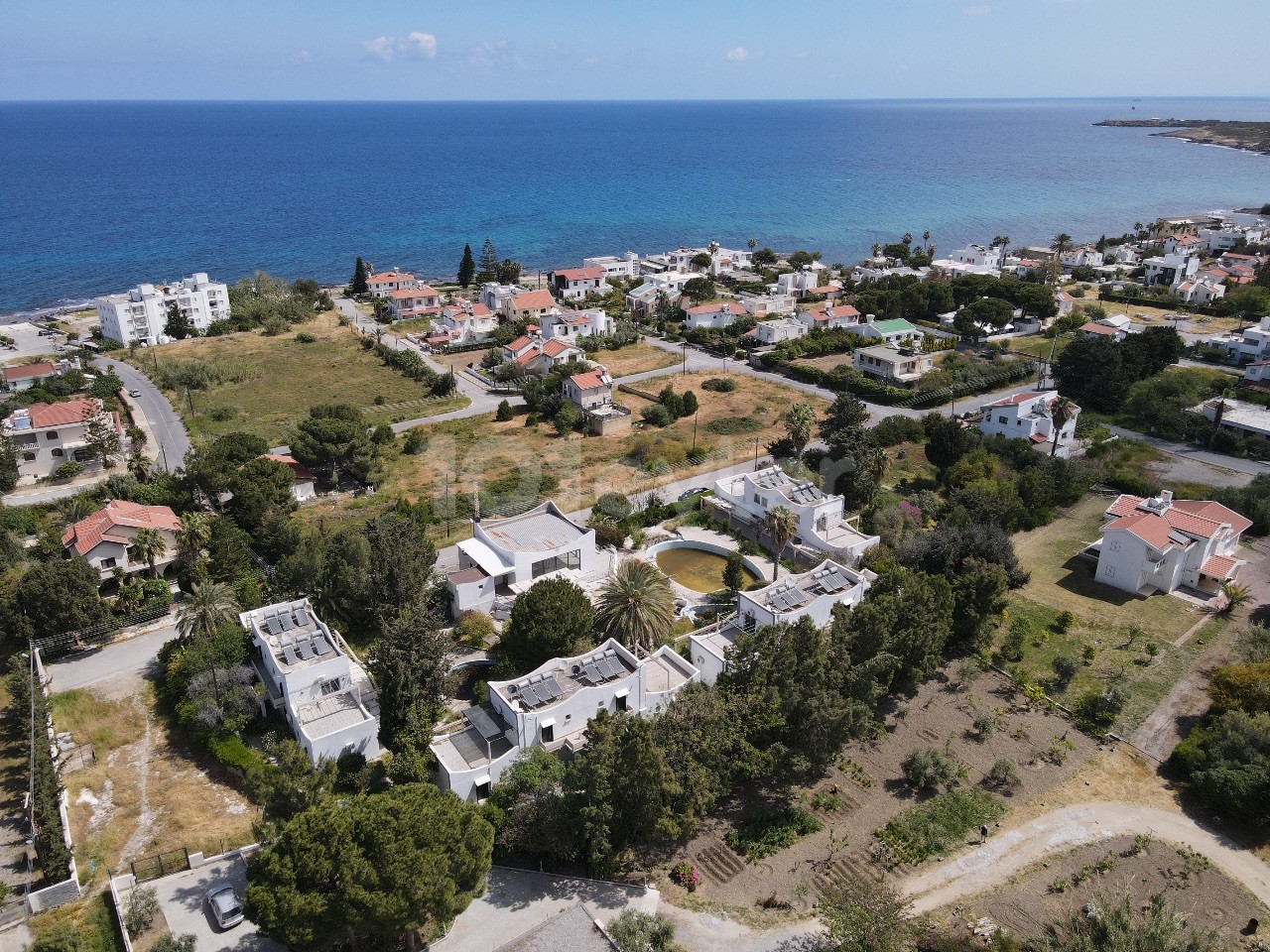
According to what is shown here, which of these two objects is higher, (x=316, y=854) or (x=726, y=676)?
(x=316, y=854)

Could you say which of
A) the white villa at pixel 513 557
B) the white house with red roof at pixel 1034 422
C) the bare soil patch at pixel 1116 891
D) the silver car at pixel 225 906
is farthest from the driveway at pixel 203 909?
the white house with red roof at pixel 1034 422

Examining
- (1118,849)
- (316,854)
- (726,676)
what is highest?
(316,854)

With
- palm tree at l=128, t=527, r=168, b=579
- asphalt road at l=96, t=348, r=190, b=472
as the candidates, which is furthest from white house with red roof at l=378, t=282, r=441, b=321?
palm tree at l=128, t=527, r=168, b=579

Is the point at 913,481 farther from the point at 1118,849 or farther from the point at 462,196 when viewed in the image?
the point at 462,196

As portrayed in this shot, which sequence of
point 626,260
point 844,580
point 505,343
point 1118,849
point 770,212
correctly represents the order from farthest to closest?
1. point 770,212
2. point 626,260
3. point 505,343
4. point 844,580
5. point 1118,849

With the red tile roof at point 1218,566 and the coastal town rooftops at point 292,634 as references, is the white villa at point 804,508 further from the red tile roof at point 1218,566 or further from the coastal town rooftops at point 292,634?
the coastal town rooftops at point 292,634

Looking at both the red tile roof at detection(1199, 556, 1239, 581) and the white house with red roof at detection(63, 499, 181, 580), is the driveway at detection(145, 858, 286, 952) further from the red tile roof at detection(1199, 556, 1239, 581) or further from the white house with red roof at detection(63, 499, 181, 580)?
the red tile roof at detection(1199, 556, 1239, 581)

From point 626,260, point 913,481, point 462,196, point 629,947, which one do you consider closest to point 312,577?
point 629,947

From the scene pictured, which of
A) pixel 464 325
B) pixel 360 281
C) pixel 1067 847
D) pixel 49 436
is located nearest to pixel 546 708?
pixel 1067 847
